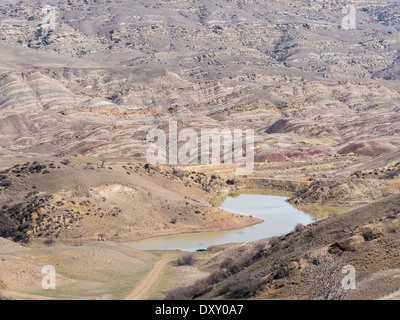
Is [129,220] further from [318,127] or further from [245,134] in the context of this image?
[318,127]

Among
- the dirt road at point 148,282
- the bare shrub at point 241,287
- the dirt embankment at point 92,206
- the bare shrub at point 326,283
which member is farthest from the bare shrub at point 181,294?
the dirt embankment at point 92,206

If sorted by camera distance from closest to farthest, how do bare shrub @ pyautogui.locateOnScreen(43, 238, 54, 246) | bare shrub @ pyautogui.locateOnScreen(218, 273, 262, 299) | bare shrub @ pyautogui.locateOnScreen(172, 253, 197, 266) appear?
bare shrub @ pyautogui.locateOnScreen(218, 273, 262, 299)
bare shrub @ pyautogui.locateOnScreen(172, 253, 197, 266)
bare shrub @ pyautogui.locateOnScreen(43, 238, 54, 246)

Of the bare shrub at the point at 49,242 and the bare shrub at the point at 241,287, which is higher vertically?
the bare shrub at the point at 241,287

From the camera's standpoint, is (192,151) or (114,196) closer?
(114,196)

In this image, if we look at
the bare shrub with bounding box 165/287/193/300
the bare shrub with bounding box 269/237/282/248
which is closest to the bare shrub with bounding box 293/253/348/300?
the bare shrub with bounding box 165/287/193/300

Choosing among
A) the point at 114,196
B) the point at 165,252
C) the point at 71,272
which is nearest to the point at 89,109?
the point at 114,196

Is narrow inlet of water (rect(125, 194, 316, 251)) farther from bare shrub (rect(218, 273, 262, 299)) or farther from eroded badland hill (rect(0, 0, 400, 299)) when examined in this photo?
bare shrub (rect(218, 273, 262, 299))

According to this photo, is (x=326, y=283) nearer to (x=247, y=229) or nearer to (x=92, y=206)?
(x=247, y=229)

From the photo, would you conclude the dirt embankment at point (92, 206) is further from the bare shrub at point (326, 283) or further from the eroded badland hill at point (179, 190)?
the bare shrub at point (326, 283)
